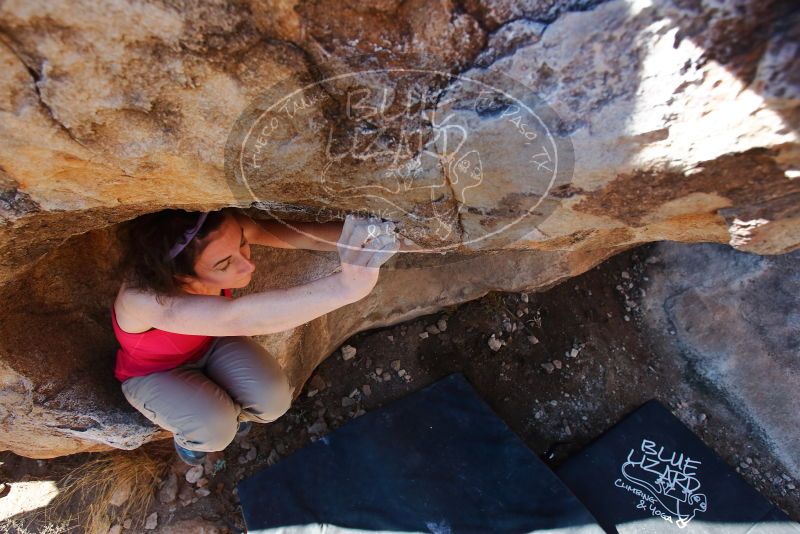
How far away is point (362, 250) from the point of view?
3.73 feet

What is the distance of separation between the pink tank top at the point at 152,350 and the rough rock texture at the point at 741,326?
1644 millimetres

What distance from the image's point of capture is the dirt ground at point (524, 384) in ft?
6.39

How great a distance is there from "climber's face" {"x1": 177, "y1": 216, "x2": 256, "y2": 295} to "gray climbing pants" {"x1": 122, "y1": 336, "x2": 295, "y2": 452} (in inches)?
14.6

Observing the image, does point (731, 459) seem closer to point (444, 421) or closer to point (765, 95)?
point (444, 421)

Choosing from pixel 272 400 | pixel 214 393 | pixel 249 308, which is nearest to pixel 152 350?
pixel 214 393

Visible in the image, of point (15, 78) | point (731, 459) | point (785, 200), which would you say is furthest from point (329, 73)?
point (731, 459)

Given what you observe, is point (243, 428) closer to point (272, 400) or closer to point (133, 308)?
point (272, 400)

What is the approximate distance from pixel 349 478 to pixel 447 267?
2.59ft

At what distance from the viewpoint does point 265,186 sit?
3.68 feet

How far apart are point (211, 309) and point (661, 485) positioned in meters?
1.51

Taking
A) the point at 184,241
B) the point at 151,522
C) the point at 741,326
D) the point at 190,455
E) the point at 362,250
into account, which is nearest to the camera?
the point at 362,250

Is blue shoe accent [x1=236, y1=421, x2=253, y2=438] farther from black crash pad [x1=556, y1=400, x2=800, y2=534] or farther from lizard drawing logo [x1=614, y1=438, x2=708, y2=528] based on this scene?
lizard drawing logo [x1=614, y1=438, x2=708, y2=528]

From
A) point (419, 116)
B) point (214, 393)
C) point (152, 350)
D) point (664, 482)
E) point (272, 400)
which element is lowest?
point (664, 482)

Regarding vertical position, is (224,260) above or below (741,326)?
above
